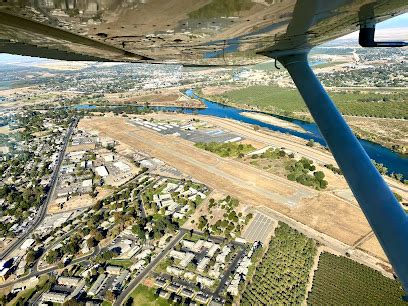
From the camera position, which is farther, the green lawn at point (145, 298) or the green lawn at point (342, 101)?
the green lawn at point (342, 101)

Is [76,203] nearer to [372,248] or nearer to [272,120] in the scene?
[372,248]

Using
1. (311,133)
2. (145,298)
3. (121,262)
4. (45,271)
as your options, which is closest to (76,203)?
(45,271)

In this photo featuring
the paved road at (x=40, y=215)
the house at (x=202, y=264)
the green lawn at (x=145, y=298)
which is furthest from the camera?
the paved road at (x=40, y=215)

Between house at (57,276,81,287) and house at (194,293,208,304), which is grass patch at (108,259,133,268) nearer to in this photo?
house at (57,276,81,287)

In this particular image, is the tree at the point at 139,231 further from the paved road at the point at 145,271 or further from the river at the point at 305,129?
the river at the point at 305,129

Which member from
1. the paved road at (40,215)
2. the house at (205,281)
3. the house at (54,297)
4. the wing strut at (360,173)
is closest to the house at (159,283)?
the house at (205,281)

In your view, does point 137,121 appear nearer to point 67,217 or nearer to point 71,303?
point 67,217
